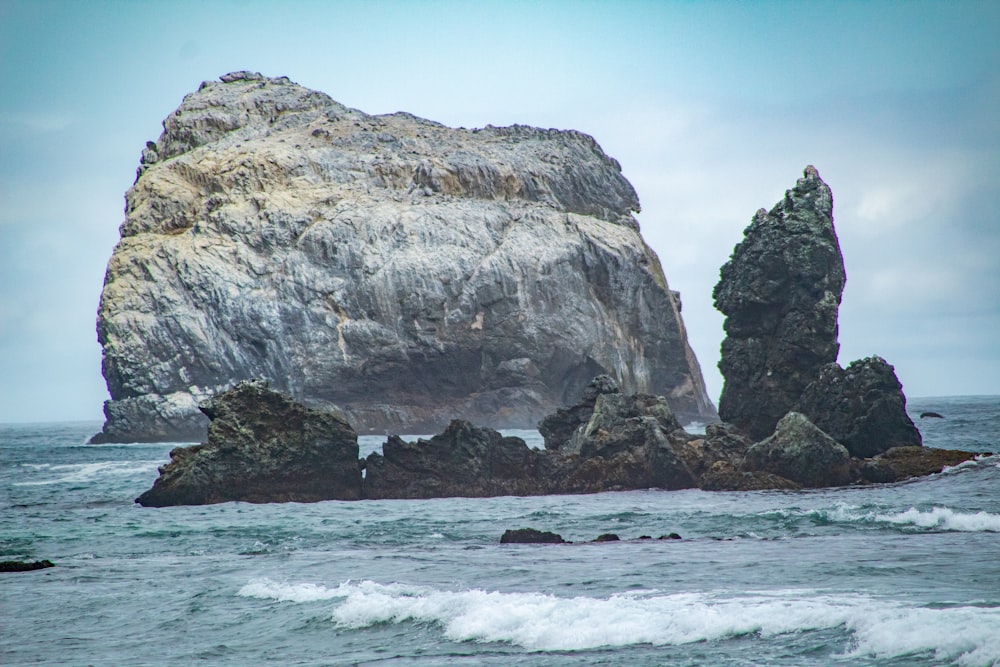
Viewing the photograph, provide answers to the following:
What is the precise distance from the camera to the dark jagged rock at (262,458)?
110 ft

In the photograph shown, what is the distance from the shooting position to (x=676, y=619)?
13.5m

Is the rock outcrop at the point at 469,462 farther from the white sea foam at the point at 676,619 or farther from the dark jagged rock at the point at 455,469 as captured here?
the white sea foam at the point at 676,619

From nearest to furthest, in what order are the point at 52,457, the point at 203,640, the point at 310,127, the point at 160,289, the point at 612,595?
the point at 203,640
the point at 612,595
the point at 52,457
the point at 160,289
the point at 310,127

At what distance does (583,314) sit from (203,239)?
3198cm

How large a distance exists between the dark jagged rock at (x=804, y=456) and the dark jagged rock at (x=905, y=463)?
25.4 inches

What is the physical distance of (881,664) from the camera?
A: 11.2 m

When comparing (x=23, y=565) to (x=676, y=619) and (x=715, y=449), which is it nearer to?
(x=676, y=619)

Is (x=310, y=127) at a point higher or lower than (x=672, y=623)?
higher

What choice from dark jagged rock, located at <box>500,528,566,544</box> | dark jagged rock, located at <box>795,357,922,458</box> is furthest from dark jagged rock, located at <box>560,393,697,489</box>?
dark jagged rock, located at <box>500,528,566,544</box>

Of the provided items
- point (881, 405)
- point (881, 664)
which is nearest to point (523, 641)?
point (881, 664)

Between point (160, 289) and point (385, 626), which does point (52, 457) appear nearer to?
point (160, 289)

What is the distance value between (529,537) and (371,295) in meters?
65.1

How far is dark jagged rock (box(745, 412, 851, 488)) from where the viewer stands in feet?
106

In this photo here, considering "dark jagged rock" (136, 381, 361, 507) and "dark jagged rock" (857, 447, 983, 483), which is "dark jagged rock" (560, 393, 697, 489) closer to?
"dark jagged rock" (857, 447, 983, 483)
